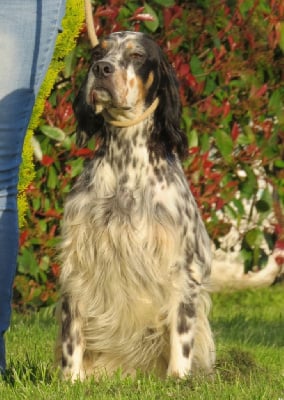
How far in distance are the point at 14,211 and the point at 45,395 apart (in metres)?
0.92

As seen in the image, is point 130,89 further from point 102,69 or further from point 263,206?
point 263,206

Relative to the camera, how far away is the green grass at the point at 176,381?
5043mm

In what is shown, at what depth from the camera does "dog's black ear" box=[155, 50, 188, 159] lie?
5875mm

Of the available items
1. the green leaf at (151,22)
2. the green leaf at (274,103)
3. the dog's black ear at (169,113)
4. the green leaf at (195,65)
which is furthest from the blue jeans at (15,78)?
the green leaf at (274,103)

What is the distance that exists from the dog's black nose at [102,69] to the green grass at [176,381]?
133cm

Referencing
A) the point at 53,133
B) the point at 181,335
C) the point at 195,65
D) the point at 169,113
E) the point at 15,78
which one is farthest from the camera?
the point at 195,65

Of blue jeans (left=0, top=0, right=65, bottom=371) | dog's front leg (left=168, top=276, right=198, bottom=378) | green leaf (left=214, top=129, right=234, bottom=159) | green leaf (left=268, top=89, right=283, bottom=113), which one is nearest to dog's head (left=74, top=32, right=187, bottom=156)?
blue jeans (left=0, top=0, right=65, bottom=371)

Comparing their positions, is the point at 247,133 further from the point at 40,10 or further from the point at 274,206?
the point at 40,10

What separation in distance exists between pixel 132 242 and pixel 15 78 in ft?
3.03

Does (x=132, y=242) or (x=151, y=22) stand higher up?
(x=151, y=22)

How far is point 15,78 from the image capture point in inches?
209

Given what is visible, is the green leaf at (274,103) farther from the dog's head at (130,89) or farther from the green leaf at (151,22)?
the dog's head at (130,89)

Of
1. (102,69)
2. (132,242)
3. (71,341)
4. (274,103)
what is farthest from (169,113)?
(274,103)

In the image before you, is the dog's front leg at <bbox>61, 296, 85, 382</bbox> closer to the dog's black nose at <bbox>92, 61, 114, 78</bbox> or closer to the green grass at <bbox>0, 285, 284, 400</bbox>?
the green grass at <bbox>0, 285, 284, 400</bbox>
